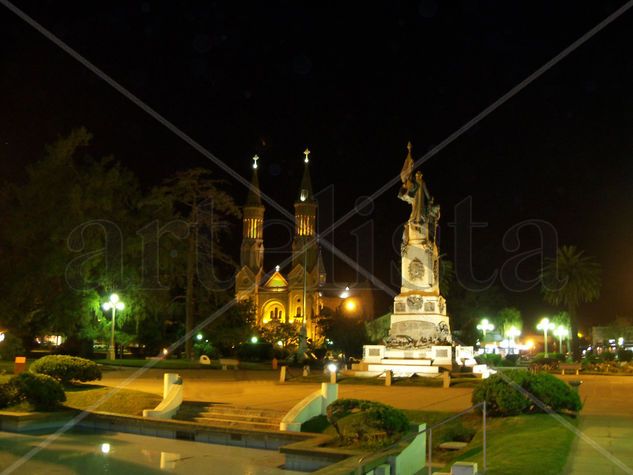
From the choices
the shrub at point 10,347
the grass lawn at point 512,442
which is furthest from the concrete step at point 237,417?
the shrub at point 10,347

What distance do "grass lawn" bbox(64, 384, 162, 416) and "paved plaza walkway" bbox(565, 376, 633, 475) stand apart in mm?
12272

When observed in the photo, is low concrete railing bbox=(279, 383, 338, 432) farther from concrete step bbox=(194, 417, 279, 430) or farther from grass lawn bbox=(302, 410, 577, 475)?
concrete step bbox=(194, 417, 279, 430)

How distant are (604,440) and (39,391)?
587 inches

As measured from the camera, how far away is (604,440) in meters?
13.3

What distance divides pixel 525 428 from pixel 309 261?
9840 cm

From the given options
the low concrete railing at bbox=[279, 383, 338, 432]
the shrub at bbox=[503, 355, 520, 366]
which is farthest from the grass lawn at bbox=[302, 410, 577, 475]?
the shrub at bbox=[503, 355, 520, 366]

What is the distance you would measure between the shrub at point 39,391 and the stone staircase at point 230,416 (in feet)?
11.8

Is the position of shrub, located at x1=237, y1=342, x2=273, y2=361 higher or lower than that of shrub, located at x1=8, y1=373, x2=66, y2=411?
lower

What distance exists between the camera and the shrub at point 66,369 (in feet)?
76.9

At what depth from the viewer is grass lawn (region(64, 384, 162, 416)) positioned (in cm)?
2053

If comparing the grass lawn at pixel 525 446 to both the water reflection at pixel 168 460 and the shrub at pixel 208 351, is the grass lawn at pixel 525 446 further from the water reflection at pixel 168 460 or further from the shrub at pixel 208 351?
the shrub at pixel 208 351

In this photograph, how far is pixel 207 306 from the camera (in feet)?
149

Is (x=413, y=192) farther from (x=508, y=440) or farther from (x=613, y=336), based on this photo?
(x=613, y=336)

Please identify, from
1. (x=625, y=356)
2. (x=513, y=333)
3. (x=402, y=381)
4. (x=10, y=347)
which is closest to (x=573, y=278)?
(x=625, y=356)
